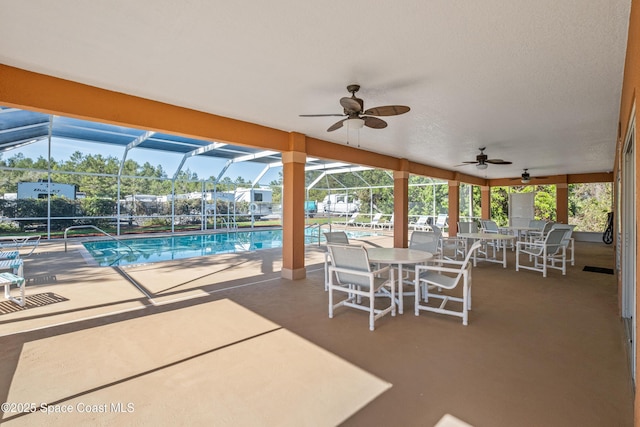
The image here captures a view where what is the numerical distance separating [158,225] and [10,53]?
11.9 m

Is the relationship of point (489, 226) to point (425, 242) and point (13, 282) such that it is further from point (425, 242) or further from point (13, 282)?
point (13, 282)

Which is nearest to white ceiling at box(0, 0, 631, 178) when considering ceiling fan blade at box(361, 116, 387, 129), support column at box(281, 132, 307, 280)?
ceiling fan blade at box(361, 116, 387, 129)

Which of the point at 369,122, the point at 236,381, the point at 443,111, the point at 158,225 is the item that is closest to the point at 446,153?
the point at 443,111

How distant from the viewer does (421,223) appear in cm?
1419

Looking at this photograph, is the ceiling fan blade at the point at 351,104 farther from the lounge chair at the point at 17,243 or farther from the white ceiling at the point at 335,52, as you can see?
the lounge chair at the point at 17,243

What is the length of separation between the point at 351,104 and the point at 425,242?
97.4 inches

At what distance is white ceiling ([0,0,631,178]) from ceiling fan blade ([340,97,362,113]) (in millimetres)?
268

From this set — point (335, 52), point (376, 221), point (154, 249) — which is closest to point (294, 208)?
point (335, 52)

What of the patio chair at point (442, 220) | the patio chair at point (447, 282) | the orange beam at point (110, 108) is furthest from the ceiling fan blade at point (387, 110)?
the patio chair at point (442, 220)

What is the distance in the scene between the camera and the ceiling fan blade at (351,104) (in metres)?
2.93

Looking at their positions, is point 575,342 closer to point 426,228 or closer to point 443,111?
point 443,111

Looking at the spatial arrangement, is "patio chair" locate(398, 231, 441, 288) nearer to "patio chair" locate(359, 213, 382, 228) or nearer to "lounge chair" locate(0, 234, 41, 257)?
"lounge chair" locate(0, 234, 41, 257)

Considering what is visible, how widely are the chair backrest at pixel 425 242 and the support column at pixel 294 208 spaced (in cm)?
192

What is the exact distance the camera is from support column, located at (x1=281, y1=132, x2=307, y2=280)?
208 inches
